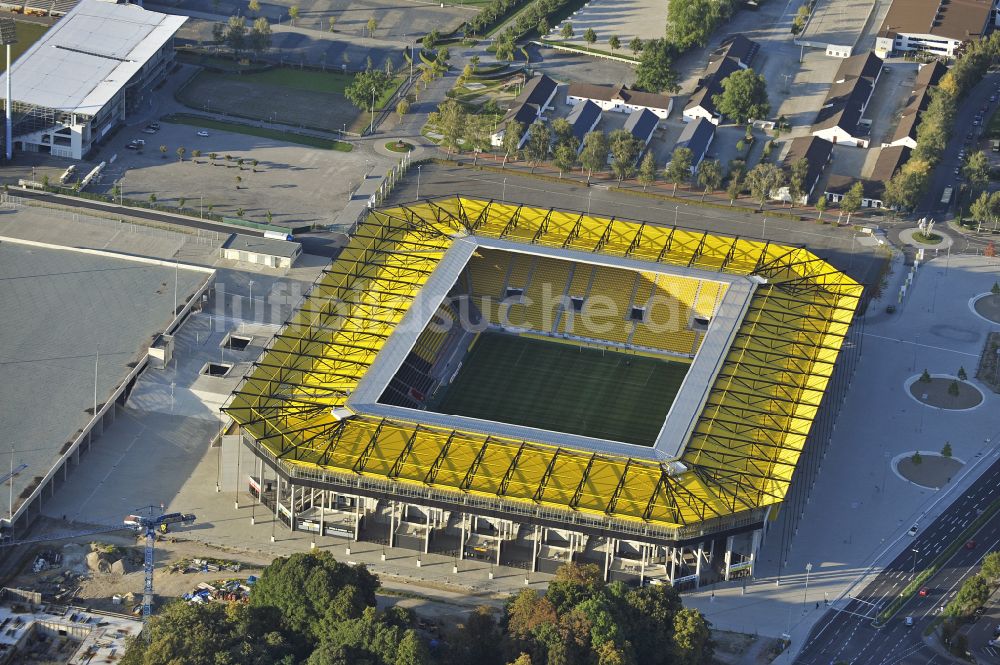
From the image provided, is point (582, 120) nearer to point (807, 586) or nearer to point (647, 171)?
point (647, 171)

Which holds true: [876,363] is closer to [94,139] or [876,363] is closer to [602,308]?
[602,308]

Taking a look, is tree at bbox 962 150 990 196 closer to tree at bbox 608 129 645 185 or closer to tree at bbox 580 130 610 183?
tree at bbox 608 129 645 185

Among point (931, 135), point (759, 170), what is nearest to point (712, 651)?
point (759, 170)

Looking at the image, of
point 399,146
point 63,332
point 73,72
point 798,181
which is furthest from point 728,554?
point 73,72

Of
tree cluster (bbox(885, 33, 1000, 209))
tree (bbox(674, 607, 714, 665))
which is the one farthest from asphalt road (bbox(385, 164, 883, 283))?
tree (bbox(674, 607, 714, 665))

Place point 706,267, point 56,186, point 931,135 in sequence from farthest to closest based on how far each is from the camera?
point 931,135, point 56,186, point 706,267

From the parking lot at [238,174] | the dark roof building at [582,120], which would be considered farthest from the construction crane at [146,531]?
the dark roof building at [582,120]
